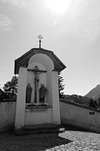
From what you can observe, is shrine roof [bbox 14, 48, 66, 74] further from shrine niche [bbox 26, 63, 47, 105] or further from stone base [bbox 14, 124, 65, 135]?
stone base [bbox 14, 124, 65, 135]

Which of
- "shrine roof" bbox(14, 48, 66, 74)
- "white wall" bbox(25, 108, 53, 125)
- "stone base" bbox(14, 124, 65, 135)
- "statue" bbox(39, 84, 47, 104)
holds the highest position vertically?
"shrine roof" bbox(14, 48, 66, 74)

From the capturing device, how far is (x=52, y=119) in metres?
6.72

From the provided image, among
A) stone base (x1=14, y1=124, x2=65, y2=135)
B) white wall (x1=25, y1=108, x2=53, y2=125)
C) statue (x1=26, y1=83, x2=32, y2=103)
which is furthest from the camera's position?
statue (x1=26, y1=83, x2=32, y2=103)

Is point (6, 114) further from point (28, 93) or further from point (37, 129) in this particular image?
point (37, 129)

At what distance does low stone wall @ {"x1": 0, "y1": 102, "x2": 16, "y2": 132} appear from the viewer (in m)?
6.67

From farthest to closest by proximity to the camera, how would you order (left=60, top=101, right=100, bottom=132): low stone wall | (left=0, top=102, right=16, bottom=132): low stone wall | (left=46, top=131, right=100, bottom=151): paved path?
1. (left=60, top=101, right=100, bottom=132): low stone wall
2. (left=0, top=102, right=16, bottom=132): low stone wall
3. (left=46, top=131, right=100, bottom=151): paved path

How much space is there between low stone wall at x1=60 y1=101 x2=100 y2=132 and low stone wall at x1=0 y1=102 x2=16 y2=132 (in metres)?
3.59

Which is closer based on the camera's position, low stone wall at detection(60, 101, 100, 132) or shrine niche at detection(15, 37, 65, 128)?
shrine niche at detection(15, 37, 65, 128)

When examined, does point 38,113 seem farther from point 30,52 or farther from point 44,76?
point 30,52

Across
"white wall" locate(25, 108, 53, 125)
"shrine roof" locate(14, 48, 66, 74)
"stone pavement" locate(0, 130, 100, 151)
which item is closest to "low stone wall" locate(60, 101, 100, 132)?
"white wall" locate(25, 108, 53, 125)

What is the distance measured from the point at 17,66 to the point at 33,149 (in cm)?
468

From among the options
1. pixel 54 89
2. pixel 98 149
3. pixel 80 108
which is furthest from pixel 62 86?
pixel 98 149

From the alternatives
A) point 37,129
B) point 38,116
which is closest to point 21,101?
point 38,116

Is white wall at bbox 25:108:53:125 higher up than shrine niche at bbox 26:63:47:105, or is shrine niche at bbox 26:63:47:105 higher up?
shrine niche at bbox 26:63:47:105
